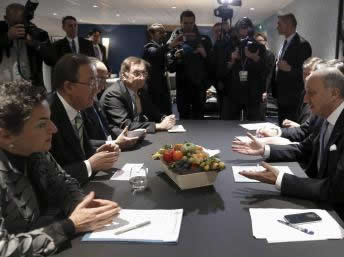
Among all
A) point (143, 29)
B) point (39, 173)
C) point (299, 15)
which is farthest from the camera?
point (143, 29)

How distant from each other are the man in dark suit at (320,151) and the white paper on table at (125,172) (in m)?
0.57

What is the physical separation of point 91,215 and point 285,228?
0.65m

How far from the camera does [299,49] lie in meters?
4.17

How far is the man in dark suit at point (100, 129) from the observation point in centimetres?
231

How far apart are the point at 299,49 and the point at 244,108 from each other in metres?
0.94

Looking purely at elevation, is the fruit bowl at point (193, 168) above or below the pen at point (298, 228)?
above

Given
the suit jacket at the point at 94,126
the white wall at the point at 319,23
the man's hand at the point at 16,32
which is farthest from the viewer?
the white wall at the point at 319,23

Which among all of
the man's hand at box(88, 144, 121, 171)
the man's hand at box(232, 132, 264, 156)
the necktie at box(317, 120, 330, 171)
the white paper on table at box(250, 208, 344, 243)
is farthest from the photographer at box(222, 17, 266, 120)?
the white paper on table at box(250, 208, 344, 243)

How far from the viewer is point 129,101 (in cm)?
308

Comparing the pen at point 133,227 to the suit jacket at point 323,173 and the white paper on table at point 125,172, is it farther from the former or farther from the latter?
the suit jacket at point 323,173

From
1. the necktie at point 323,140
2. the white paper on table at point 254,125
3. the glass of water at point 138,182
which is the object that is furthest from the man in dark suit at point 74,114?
the white paper on table at point 254,125

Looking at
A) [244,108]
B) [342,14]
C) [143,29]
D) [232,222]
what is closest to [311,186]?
[232,222]

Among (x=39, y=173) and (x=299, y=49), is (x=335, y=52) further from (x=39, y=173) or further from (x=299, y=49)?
(x=39, y=173)

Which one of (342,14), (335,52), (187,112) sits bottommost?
(187,112)
